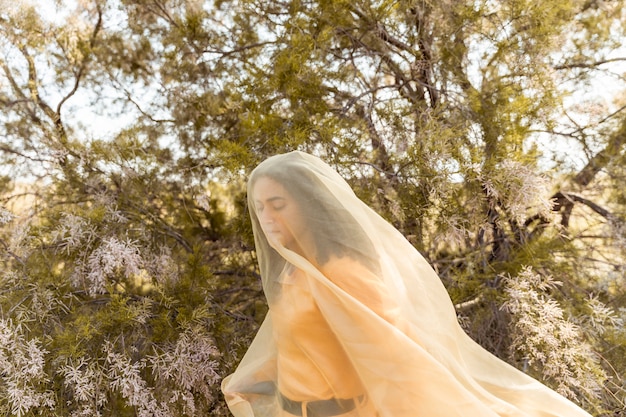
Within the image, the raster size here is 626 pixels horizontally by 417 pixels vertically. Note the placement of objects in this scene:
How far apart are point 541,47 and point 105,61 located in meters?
3.48

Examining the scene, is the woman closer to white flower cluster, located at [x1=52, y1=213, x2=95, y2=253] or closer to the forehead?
the forehead

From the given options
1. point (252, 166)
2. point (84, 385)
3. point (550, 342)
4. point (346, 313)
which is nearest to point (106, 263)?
point (84, 385)

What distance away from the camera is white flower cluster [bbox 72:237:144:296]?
12.2ft

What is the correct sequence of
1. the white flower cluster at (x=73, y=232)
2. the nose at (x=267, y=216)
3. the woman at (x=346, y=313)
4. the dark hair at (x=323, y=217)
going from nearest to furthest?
the woman at (x=346, y=313) < the dark hair at (x=323, y=217) < the nose at (x=267, y=216) < the white flower cluster at (x=73, y=232)

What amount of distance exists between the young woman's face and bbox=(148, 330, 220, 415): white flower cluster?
1791 mm

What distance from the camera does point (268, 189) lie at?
218cm

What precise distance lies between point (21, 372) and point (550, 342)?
305 centimetres

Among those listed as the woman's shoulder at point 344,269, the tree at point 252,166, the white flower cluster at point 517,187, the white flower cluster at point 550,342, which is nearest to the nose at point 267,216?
the woman's shoulder at point 344,269

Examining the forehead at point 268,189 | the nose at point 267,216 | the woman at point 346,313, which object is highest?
the forehead at point 268,189

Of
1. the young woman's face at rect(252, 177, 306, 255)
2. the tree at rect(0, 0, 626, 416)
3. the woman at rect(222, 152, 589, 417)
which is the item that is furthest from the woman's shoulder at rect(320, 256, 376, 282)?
the tree at rect(0, 0, 626, 416)

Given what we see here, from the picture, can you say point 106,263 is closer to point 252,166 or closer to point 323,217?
point 252,166

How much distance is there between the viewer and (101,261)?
3.78m

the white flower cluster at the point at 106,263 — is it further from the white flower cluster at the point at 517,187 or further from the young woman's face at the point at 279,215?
the white flower cluster at the point at 517,187

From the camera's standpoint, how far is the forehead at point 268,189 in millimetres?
2170
